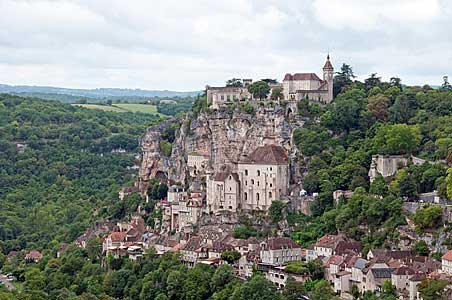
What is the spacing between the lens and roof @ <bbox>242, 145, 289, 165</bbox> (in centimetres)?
8412

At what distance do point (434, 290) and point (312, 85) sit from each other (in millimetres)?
37567

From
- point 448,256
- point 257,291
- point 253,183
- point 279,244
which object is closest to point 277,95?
point 253,183


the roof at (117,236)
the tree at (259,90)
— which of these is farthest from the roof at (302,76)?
the roof at (117,236)

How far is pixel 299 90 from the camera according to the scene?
3642 inches

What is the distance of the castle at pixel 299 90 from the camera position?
3671 inches

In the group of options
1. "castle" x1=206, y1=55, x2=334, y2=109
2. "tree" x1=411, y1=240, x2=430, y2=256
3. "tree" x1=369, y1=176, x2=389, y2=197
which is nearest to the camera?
"tree" x1=411, y1=240, x2=430, y2=256

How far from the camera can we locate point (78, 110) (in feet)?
586

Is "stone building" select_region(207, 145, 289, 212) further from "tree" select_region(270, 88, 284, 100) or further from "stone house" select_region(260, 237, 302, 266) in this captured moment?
"stone house" select_region(260, 237, 302, 266)

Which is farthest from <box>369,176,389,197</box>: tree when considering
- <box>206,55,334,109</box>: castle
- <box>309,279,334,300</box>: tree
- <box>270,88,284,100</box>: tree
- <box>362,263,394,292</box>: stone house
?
<box>270,88,284,100</box>: tree

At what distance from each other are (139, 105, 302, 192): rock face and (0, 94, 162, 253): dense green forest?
9206 millimetres

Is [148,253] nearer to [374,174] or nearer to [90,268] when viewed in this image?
[90,268]

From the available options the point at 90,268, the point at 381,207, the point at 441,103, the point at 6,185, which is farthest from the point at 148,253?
the point at 6,185

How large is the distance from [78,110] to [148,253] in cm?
9819

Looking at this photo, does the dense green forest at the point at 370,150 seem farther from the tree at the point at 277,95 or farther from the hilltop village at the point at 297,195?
the tree at the point at 277,95
